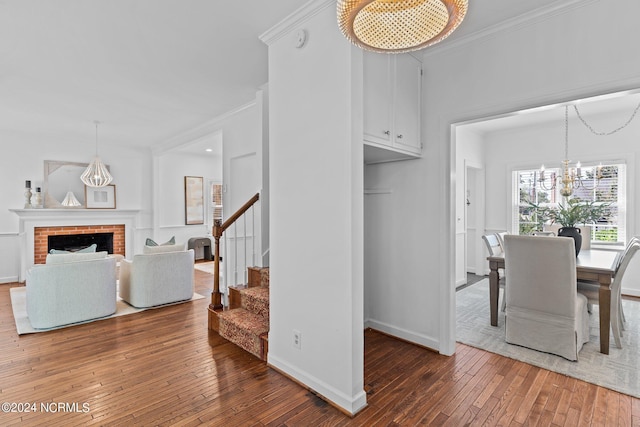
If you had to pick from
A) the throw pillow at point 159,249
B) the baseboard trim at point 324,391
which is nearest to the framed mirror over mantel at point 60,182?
the throw pillow at point 159,249

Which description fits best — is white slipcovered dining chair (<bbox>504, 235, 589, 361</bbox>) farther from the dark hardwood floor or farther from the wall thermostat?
the wall thermostat

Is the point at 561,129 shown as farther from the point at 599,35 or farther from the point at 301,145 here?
the point at 301,145

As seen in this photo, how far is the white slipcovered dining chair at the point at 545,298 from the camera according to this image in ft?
8.87

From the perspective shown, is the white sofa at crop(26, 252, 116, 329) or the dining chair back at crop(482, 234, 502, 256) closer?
the white sofa at crop(26, 252, 116, 329)

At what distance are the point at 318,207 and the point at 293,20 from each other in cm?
139

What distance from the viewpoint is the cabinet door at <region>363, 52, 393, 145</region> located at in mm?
2362

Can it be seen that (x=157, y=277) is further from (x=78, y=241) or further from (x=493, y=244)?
(x=493, y=244)

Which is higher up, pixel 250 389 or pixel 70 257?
pixel 70 257

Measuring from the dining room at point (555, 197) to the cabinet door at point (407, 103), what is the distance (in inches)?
33.0

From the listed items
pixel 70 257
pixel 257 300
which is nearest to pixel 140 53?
pixel 70 257

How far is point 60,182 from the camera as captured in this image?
245 inches

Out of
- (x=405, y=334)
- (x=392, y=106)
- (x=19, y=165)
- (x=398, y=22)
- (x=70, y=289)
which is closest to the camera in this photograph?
(x=398, y=22)

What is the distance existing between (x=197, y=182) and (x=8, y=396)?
19.8 ft

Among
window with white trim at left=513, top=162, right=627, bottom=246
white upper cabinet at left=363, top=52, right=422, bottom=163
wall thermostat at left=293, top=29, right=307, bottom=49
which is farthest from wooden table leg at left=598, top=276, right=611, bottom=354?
wall thermostat at left=293, top=29, right=307, bottom=49
